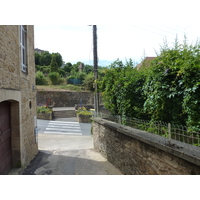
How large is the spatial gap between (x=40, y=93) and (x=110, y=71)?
1856 centimetres

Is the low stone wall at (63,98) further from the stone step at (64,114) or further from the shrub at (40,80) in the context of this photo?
the stone step at (64,114)

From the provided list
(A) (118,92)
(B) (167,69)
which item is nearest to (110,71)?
(A) (118,92)

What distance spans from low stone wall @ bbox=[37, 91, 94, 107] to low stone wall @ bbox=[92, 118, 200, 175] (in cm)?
1888

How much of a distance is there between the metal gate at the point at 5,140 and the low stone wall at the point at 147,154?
2914 millimetres

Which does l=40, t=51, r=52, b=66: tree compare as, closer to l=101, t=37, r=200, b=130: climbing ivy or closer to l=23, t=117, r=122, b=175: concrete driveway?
l=23, t=117, r=122, b=175: concrete driveway

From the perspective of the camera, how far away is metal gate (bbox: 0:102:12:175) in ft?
12.7

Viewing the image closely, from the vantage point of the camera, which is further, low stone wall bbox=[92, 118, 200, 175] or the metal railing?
the metal railing

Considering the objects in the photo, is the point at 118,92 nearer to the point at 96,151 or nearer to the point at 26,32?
the point at 96,151

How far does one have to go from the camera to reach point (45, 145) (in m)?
8.90

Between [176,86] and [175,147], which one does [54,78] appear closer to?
[176,86]

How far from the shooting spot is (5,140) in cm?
414

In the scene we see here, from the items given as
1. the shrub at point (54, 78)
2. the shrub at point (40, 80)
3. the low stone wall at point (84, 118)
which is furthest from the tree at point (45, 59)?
the low stone wall at point (84, 118)

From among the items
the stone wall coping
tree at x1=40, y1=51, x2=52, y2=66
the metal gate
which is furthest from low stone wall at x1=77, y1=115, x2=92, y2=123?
tree at x1=40, y1=51, x2=52, y2=66

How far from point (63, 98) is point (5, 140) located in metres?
20.6
